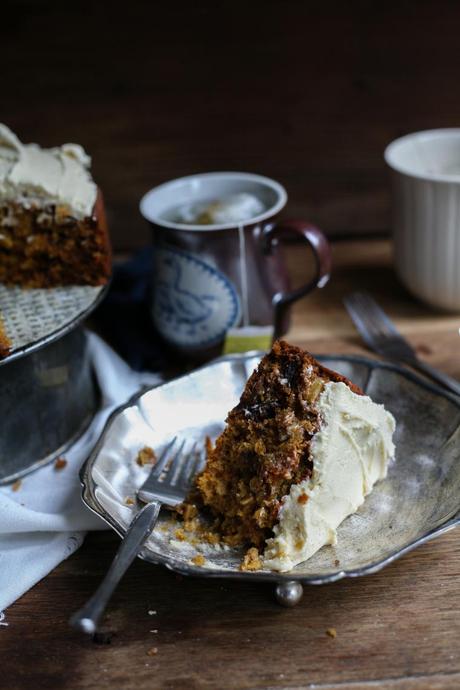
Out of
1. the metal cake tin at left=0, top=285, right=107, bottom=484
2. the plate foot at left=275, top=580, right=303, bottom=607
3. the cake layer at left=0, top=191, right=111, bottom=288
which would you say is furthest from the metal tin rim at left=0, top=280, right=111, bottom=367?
the plate foot at left=275, top=580, right=303, bottom=607

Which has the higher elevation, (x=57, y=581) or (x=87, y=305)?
(x=87, y=305)

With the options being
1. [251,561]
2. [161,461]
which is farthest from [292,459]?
[161,461]

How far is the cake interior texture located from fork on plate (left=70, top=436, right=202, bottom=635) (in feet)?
0.18

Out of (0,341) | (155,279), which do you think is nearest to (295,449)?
(0,341)

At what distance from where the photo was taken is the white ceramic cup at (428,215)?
1687mm

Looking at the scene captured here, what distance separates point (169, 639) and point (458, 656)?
367mm

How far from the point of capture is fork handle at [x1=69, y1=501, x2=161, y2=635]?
0.93m

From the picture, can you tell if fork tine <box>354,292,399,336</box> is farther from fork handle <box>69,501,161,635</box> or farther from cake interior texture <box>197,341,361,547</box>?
fork handle <box>69,501,161,635</box>

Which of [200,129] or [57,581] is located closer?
[57,581]

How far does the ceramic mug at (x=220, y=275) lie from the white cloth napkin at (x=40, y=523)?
0.33 m

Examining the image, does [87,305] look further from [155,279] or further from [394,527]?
[394,527]

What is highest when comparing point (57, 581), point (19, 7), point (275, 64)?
point (19, 7)

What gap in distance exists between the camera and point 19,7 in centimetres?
187

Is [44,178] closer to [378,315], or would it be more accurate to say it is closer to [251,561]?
[378,315]
